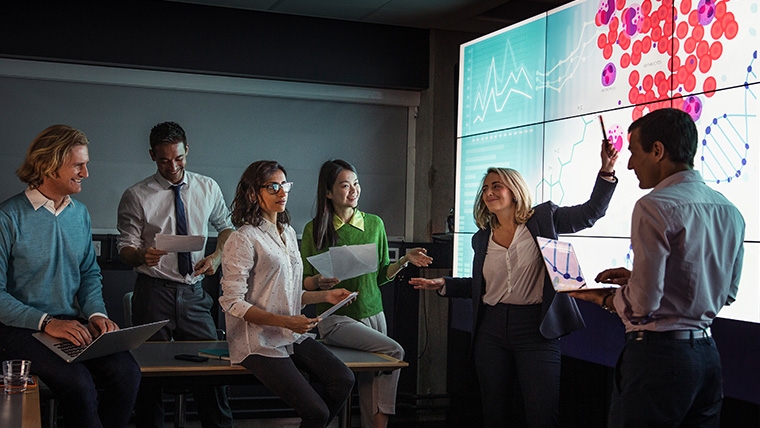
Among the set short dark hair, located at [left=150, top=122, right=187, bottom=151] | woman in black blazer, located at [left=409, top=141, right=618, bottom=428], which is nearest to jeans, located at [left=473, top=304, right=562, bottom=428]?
woman in black blazer, located at [left=409, top=141, right=618, bottom=428]

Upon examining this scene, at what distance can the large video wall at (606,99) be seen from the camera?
12.1ft

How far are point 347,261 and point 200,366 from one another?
0.87m

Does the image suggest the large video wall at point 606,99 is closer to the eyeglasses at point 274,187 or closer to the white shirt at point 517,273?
the white shirt at point 517,273

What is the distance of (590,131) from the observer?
15.2 feet

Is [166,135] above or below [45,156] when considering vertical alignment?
above

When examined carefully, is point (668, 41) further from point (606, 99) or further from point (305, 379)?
point (305, 379)

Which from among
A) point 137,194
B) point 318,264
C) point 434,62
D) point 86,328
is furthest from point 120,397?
point 434,62

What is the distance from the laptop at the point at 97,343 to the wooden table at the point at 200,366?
1.01ft

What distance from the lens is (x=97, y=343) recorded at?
3303 mm

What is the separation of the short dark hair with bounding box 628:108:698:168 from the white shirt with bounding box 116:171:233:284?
2.61 m

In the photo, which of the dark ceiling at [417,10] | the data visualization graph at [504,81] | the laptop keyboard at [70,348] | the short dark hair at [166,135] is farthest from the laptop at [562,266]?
the dark ceiling at [417,10]

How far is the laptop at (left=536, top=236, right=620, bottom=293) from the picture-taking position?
127 inches

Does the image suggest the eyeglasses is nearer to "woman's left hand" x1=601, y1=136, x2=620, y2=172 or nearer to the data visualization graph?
"woman's left hand" x1=601, y1=136, x2=620, y2=172

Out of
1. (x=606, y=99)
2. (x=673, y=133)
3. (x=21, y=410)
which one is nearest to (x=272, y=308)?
(x=21, y=410)
